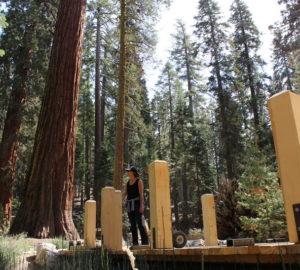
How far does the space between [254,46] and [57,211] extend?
2589cm

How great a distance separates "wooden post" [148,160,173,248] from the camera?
3.22 meters

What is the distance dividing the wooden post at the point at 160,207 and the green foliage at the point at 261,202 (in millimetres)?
5796

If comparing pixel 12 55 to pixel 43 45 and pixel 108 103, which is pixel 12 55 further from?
pixel 108 103

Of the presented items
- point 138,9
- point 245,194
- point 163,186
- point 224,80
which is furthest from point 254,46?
point 163,186

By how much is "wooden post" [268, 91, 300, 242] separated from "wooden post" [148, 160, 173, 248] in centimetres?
137

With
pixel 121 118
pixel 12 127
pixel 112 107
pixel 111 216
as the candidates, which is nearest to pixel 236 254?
pixel 111 216

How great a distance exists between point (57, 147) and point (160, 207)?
5597mm

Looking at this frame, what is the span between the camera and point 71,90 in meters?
9.00

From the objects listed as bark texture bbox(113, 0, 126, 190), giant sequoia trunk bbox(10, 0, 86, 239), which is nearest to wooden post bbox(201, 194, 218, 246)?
giant sequoia trunk bbox(10, 0, 86, 239)

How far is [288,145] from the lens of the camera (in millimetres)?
2166

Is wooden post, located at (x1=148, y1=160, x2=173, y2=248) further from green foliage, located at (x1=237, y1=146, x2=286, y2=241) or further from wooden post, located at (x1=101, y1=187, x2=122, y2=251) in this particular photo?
green foliage, located at (x1=237, y1=146, x2=286, y2=241)

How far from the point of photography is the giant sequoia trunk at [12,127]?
13.0 metres

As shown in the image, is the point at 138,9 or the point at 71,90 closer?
the point at 71,90

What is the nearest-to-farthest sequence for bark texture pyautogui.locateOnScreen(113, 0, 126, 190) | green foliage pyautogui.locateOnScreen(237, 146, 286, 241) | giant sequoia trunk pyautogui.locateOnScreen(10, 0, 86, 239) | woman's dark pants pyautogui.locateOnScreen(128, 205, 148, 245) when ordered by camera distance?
woman's dark pants pyautogui.locateOnScreen(128, 205, 148, 245) → giant sequoia trunk pyautogui.locateOnScreen(10, 0, 86, 239) → green foliage pyautogui.locateOnScreen(237, 146, 286, 241) → bark texture pyautogui.locateOnScreen(113, 0, 126, 190)
